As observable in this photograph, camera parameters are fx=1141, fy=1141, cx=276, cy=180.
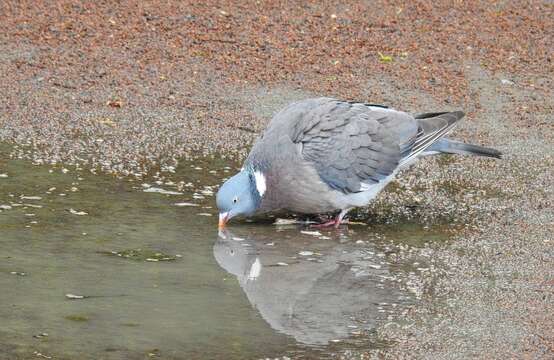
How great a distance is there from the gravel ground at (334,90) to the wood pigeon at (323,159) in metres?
0.35

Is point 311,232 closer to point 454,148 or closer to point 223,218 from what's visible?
point 223,218

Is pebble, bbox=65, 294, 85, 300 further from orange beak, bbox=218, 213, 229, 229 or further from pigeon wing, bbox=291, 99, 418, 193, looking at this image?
pigeon wing, bbox=291, 99, 418, 193

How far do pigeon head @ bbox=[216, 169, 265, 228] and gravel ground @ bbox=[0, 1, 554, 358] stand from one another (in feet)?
2.70

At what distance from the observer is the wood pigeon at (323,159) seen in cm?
616

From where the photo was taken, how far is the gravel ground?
6.07 meters

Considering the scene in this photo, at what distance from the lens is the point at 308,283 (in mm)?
5465

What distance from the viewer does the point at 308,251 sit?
19.6 ft

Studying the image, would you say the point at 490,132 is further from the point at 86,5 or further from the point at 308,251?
the point at 86,5

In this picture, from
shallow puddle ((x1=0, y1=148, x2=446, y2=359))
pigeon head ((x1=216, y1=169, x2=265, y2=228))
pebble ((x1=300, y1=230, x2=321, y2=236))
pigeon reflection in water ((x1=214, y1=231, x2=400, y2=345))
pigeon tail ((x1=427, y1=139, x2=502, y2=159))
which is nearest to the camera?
shallow puddle ((x1=0, y1=148, x2=446, y2=359))

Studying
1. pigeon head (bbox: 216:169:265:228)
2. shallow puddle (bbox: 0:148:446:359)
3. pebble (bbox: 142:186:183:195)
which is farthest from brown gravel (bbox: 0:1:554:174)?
pigeon head (bbox: 216:169:265:228)

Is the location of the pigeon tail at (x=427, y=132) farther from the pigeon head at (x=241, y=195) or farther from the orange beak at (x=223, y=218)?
the orange beak at (x=223, y=218)

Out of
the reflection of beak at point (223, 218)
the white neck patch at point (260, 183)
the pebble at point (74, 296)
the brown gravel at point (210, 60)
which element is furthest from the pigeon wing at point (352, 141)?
the pebble at point (74, 296)

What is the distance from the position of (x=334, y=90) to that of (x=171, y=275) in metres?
3.58

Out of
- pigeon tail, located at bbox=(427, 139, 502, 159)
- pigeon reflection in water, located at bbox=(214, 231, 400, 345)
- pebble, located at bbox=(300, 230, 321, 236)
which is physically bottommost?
pebble, located at bbox=(300, 230, 321, 236)
